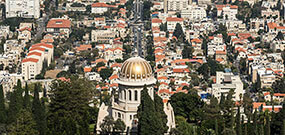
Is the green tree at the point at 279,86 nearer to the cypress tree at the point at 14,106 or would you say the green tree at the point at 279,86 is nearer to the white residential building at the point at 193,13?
the cypress tree at the point at 14,106

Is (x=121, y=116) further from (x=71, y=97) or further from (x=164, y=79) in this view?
(x=164, y=79)

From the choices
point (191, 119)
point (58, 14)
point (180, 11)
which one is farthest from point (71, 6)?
point (191, 119)

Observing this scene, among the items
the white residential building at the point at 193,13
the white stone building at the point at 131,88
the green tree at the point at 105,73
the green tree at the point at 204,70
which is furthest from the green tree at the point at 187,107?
the white residential building at the point at 193,13

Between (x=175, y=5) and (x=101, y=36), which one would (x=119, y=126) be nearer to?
(x=101, y=36)

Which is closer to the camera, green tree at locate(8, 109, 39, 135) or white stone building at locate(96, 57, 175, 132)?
green tree at locate(8, 109, 39, 135)

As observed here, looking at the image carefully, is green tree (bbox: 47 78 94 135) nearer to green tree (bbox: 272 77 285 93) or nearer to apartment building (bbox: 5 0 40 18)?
green tree (bbox: 272 77 285 93)

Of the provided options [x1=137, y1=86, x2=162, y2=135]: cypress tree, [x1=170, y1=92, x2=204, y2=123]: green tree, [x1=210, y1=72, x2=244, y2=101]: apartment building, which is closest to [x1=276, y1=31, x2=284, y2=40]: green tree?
[x1=210, y1=72, x2=244, y2=101]: apartment building
